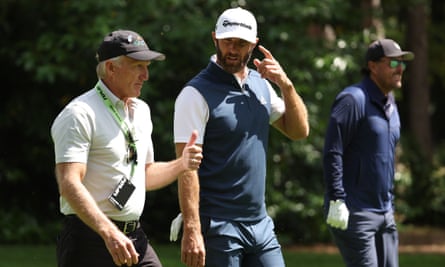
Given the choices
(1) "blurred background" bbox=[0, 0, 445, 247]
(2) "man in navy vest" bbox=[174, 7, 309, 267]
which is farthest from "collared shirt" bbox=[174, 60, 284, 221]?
(1) "blurred background" bbox=[0, 0, 445, 247]

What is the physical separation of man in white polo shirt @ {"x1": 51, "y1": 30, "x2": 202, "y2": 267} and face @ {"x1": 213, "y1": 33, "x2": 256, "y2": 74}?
0.67m

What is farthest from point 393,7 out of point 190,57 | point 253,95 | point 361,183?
point 253,95

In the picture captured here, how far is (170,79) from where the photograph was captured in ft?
49.0

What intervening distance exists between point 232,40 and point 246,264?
1.29m

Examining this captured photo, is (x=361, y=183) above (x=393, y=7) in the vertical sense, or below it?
below

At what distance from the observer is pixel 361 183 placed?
22.9ft

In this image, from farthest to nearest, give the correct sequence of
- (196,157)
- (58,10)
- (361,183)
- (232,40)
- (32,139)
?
(32,139) < (58,10) < (361,183) < (232,40) < (196,157)

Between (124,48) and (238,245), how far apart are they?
1.32 m

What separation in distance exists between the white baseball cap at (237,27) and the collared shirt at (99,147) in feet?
2.78

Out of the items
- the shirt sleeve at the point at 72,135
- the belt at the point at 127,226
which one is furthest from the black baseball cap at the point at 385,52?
the shirt sleeve at the point at 72,135

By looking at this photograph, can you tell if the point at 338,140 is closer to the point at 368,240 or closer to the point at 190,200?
the point at 368,240

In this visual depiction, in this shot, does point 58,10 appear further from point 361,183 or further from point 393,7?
point 361,183

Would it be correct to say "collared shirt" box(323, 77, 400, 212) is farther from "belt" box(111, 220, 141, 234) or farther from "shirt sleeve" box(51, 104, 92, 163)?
"shirt sleeve" box(51, 104, 92, 163)

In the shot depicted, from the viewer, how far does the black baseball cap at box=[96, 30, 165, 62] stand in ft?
16.9
